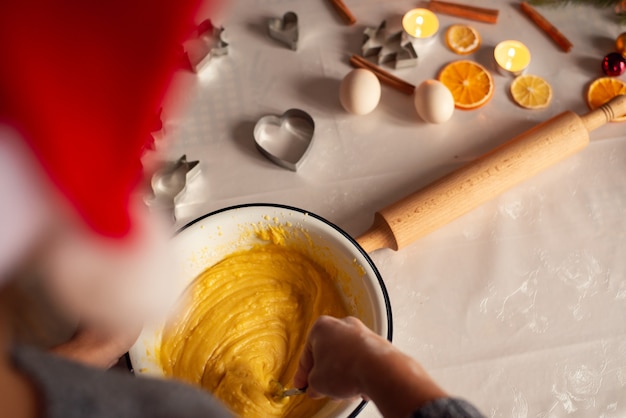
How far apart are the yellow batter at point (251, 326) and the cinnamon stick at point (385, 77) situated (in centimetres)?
46

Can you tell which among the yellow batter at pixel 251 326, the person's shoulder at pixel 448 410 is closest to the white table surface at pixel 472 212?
the yellow batter at pixel 251 326

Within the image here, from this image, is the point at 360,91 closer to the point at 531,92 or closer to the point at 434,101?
the point at 434,101

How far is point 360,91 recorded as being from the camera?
1.09 metres

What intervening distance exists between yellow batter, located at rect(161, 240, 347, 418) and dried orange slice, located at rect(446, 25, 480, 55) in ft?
2.09

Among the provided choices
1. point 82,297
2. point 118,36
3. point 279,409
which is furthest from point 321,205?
point 118,36

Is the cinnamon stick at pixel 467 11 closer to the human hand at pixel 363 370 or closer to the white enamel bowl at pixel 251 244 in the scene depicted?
the white enamel bowl at pixel 251 244

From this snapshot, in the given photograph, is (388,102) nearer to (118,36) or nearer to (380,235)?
(380,235)

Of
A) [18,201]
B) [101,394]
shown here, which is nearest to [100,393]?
[101,394]

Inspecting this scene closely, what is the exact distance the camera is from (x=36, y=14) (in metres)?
0.28

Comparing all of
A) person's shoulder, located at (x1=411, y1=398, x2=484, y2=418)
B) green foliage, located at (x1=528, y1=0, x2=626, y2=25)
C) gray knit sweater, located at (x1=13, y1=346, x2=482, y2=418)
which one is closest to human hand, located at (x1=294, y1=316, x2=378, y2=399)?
person's shoulder, located at (x1=411, y1=398, x2=484, y2=418)

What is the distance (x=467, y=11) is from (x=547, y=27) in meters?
0.19

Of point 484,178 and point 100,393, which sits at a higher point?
point 100,393

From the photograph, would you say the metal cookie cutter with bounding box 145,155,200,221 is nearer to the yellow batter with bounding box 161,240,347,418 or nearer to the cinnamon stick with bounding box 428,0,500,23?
the yellow batter with bounding box 161,240,347,418

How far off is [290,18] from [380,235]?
58cm
